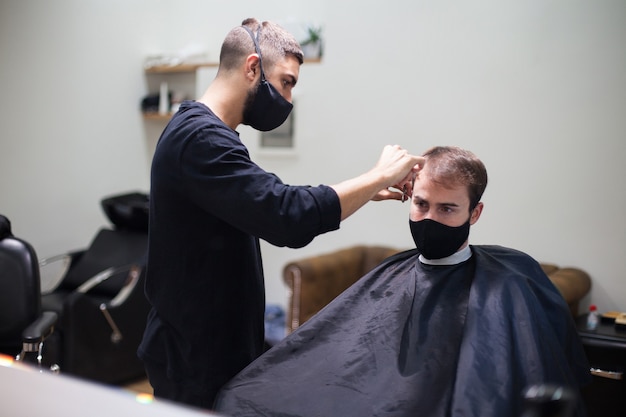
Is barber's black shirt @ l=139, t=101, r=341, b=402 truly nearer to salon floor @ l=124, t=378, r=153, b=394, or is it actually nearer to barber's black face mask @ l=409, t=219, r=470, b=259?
barber's black face mask @ l=409, t=219, r=470, b=259

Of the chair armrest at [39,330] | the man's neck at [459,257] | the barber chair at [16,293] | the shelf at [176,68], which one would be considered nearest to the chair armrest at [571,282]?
the man's neck at [459,257]

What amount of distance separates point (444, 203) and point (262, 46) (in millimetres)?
623

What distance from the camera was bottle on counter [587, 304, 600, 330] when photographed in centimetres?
157

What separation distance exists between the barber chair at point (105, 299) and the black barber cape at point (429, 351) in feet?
6.22

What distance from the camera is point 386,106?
2.09 meters

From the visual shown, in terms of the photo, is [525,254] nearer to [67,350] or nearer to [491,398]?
[491,398]

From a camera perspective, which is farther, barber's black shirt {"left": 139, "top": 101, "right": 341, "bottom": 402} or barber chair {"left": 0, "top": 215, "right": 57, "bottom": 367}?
barber chair {"left": 0, "top": 215, "right": 57, "bottom": 367}

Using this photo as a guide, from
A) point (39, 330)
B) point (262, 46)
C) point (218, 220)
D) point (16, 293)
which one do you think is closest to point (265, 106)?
point (262, 46)

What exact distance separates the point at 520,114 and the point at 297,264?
889mm

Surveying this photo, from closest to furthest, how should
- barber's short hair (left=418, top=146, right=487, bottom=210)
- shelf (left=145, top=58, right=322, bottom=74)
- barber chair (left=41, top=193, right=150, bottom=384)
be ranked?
barber's short hair (left=418, top=146, right=487, bottom=210)
shelf (left=145, top=58, right=322, bottom=74)
barber chair (left=41, top=193, right=150, bottom=384)

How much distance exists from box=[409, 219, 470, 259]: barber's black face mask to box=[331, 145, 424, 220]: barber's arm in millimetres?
134

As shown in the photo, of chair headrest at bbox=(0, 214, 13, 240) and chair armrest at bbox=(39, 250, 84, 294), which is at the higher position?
chair headrest at bbox=(0, 214, 13, 240)

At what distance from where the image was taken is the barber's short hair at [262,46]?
1600 millimetres

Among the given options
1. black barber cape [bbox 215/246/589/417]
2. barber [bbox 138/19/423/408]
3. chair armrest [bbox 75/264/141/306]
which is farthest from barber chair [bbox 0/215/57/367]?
black barber cape [bbox 215/246/589/417]
